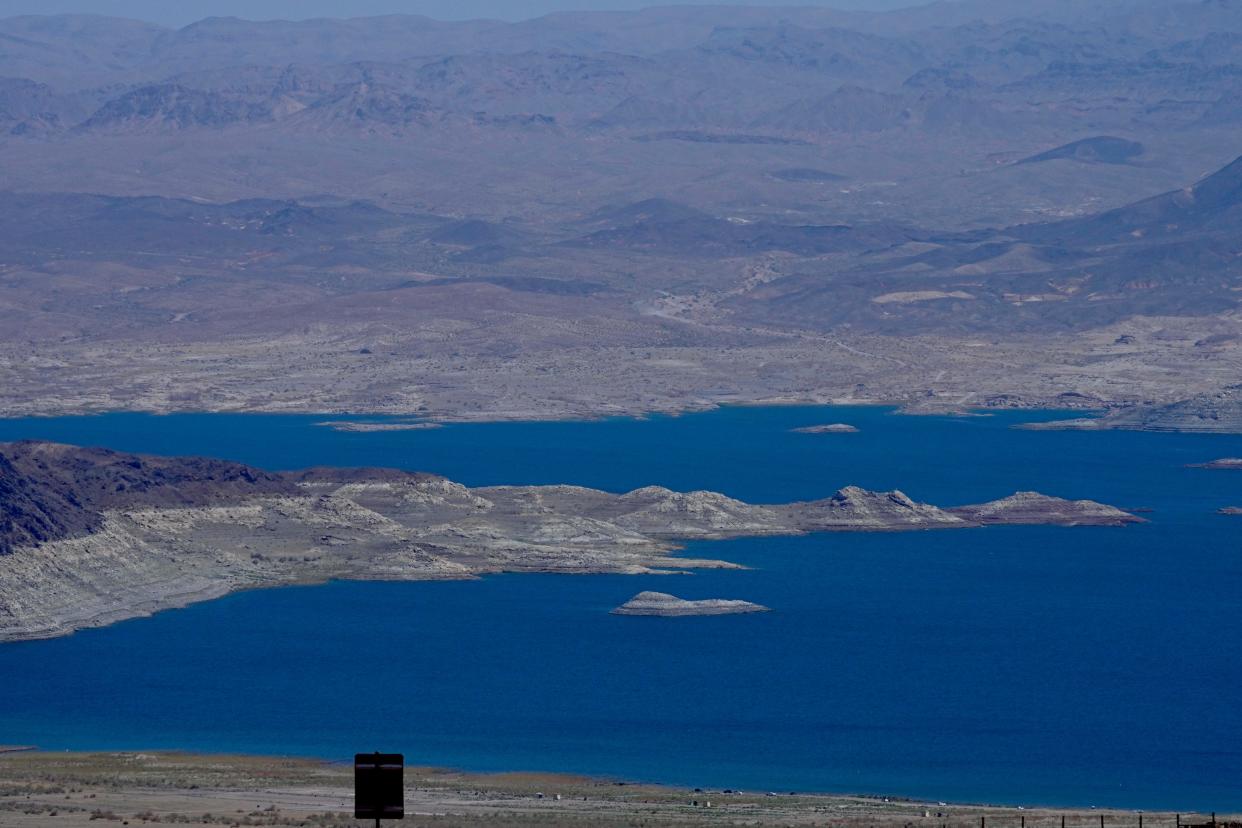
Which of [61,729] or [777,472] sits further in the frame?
[777,472]

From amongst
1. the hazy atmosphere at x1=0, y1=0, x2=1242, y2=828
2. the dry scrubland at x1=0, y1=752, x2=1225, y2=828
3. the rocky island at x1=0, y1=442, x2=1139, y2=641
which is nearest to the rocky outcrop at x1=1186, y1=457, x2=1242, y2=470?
the hazy atmosphere at x1=0, y1=0, x2=1242, y2=828

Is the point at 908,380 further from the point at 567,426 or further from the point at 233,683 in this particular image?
the point at 233,683

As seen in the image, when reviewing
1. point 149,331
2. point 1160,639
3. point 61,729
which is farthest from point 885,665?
point 149,331

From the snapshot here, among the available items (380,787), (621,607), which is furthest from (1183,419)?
(380,787)

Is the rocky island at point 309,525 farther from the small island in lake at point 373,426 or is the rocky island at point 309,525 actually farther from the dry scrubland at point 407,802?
the small island in lake at point 373,426

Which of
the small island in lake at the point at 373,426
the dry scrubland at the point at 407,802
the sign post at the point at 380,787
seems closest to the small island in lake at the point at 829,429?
the small island in lake at the point at 373,426
